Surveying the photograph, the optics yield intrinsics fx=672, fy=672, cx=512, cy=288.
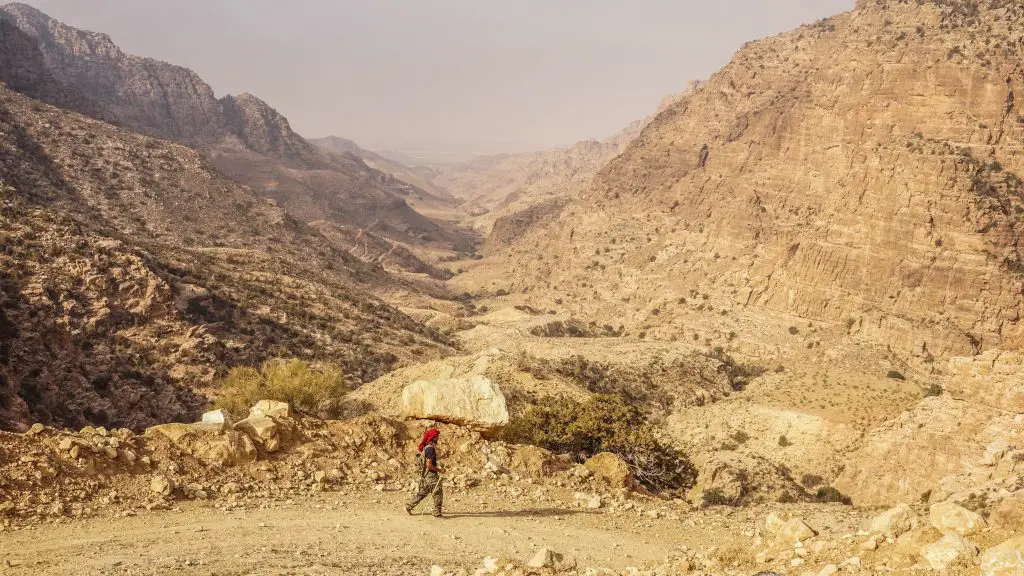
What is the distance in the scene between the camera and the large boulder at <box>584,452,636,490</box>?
15828mm

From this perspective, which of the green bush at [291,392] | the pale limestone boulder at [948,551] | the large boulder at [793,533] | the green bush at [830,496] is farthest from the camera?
the green bush at [830,496]

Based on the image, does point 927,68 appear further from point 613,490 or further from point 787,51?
point 613,490

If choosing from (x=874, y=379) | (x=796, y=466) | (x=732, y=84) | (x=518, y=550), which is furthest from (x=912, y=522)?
(x=732, y=84)

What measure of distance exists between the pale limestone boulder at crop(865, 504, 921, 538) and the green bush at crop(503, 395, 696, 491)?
9.47 metres

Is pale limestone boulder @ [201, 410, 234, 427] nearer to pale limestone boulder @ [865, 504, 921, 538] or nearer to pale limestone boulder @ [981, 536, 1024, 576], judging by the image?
pale limestone boulder @ [865, 504, 921, 538]

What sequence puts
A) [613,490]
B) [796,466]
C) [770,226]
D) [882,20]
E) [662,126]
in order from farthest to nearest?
[662,126] < [882,20] < [770,226] < [796,466] < [613,490]

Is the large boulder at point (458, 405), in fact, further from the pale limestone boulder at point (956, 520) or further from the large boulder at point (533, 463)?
the pale limestone boulder at point (956, 520)

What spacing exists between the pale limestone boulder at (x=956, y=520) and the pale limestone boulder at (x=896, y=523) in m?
0.46

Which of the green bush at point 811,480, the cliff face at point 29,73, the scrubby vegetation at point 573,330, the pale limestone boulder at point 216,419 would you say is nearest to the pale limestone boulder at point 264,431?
the pale limestone boulder at point 216,419

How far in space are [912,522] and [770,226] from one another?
61.6 meters

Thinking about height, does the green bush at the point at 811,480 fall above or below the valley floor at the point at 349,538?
below

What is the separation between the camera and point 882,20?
→ 72.6 meters

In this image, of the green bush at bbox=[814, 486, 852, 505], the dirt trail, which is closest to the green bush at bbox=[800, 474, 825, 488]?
the green bush at bbox=[814, 486, 852, 505]

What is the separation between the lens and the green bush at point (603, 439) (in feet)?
61.3
